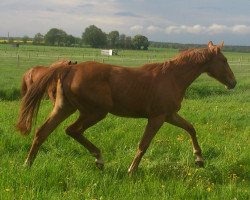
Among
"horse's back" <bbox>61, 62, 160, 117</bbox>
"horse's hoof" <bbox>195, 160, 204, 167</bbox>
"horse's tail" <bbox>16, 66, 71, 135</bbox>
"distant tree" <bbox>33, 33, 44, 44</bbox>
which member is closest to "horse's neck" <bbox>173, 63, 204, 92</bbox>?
"horse's back" <bbox>61, 62, 160, 117</bbox>

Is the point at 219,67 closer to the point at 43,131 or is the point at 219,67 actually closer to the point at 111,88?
the point at 111,88

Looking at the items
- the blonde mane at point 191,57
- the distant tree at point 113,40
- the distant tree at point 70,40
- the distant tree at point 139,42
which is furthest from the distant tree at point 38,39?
the blonde mane at point 191,57

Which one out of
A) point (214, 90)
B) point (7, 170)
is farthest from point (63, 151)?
point (214, 90)

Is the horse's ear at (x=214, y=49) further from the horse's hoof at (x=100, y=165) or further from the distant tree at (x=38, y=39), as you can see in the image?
the distant tree at (x=38, y=39)

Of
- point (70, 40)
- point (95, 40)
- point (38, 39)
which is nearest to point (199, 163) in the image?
point (95, 40)

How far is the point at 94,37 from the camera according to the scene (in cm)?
12112

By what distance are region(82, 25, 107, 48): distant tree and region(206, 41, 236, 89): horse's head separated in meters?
113

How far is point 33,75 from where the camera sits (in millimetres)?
9352

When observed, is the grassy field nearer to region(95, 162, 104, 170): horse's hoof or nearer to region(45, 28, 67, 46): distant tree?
region(95, 162, 104, 170): horse's hoof

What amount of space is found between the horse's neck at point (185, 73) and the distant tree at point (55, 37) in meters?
116

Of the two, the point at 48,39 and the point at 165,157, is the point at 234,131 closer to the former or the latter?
the point at 165,157

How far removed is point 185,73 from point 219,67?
643 millimetres

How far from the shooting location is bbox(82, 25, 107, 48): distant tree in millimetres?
118375

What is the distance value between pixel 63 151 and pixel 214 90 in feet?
54.6
